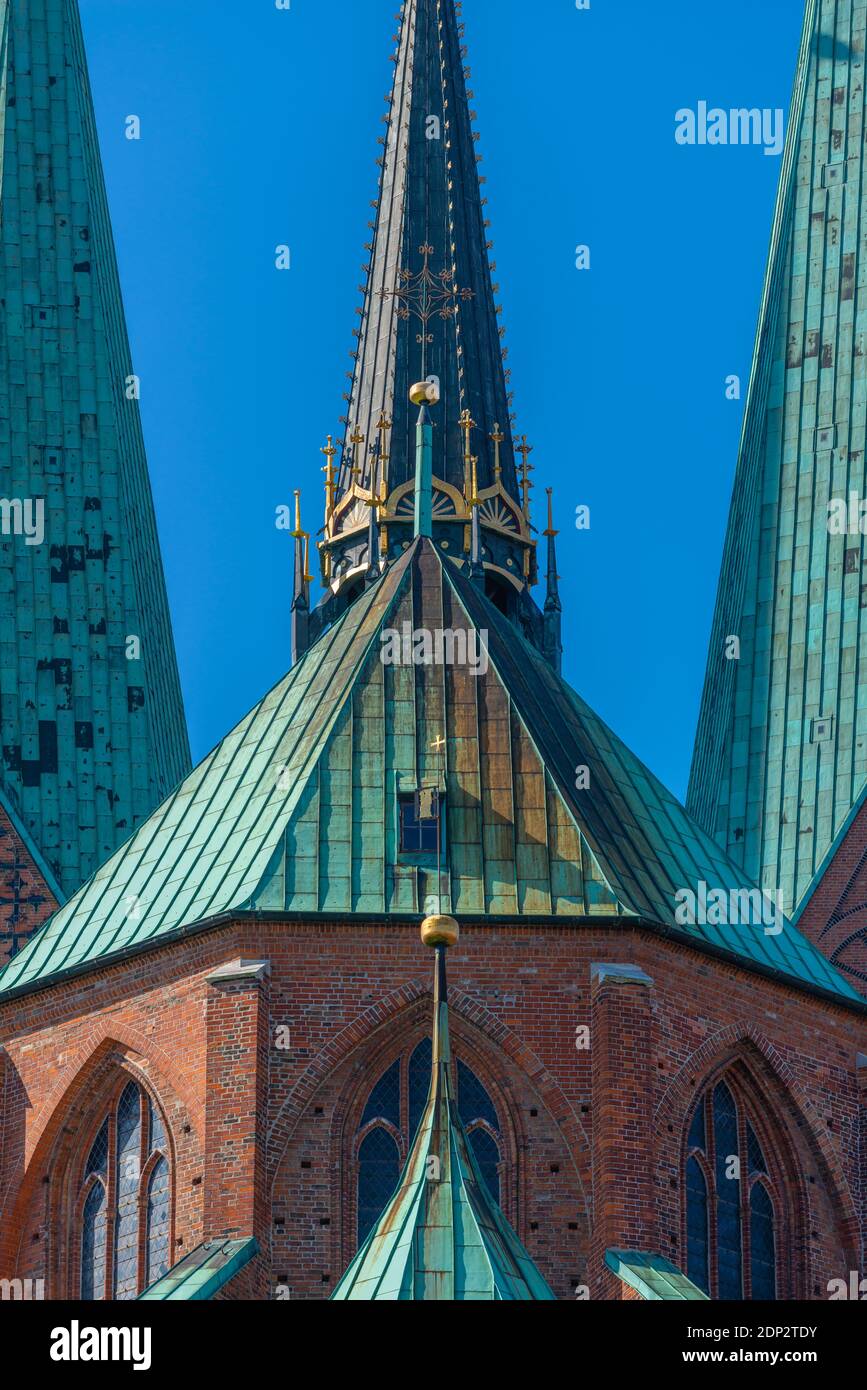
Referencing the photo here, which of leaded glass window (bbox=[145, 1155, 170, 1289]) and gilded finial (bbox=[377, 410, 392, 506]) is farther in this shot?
gilded finial (bbox=[377, 410, 392, 506])

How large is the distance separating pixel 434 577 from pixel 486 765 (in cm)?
301

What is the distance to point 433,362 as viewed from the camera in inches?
2372

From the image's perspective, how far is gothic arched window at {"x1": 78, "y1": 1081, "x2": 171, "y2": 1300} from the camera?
152ft

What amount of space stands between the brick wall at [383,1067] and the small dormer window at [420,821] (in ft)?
4.48

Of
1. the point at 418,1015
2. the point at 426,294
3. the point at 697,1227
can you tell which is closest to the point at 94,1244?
the point at 418,1015

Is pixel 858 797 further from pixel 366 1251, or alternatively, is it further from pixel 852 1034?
pixel 366 1251

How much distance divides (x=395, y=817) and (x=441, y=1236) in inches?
311

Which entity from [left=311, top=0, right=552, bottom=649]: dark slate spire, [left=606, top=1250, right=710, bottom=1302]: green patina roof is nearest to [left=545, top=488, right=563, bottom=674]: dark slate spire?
[left=311, top=0, right=552, bottom=649]: dark slate spire

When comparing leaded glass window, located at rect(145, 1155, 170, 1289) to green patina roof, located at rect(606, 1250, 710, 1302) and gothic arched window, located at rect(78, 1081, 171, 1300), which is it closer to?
gothic arched window, located at rect(78, 1081, 171, 1300)

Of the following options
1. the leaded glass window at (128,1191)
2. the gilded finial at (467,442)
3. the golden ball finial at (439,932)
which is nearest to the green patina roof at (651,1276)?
the golden ball finial at (439,932)

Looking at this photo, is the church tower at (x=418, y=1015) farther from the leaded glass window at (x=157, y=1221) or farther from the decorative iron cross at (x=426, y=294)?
the decorative iron cross at (x=426, y=294)

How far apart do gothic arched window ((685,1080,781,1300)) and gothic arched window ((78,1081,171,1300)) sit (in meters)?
5.17

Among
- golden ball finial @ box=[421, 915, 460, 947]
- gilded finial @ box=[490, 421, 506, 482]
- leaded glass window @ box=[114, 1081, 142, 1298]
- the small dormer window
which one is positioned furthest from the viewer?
gilded finial @ box=[490, 421, 506, 482]

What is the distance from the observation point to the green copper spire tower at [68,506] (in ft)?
192
